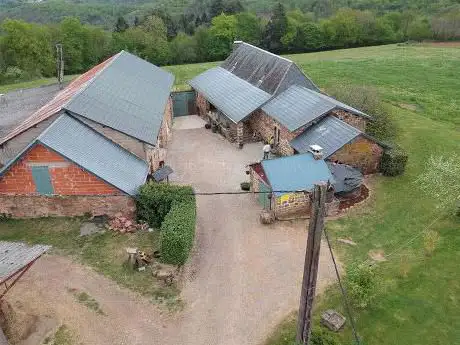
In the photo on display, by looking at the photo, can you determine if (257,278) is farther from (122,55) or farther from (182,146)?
(122,55)

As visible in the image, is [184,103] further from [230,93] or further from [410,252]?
[410,252]

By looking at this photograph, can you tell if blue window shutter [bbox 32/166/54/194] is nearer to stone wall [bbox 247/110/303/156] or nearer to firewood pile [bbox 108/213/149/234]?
firewood pile [bbox 108/213/149/234]

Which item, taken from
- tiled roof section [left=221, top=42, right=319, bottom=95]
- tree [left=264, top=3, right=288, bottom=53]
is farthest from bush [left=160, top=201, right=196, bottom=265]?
tree [left=264, top=3, right=288, bottom=53]

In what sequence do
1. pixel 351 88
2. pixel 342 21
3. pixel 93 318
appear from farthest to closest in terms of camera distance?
pixel 342 21
pixel 351 88
pixel 93 318

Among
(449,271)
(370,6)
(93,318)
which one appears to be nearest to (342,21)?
(370,6)

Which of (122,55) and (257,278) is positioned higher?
(122,55)

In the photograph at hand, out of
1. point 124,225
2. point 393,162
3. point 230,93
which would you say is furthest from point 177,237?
point 230,93

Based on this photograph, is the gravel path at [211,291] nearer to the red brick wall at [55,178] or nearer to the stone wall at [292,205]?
the stone wall at [292,205]
